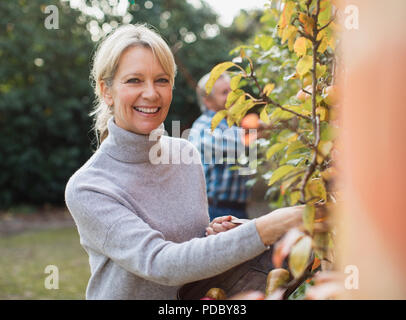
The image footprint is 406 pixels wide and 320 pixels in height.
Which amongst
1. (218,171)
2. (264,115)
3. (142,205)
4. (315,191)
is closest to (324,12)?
(264,115)

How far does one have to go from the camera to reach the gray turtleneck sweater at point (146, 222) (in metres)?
1.20

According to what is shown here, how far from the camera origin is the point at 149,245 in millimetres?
1264

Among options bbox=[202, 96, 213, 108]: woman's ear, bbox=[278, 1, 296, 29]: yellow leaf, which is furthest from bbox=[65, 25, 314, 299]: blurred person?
bbox=[202, 96, 213, 108]: woman's ear

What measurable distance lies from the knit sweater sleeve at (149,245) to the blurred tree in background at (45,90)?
8.63 meters

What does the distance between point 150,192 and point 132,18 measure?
9.45 meters

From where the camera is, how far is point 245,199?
3812mm

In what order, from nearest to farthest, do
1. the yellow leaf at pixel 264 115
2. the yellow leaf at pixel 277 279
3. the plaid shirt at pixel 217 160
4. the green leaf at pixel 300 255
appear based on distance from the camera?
the green leaf at pixel 300 255, the yellow leaf at pixel 277 279, the yellow leaf at pixel 264 115, the plaid shirt at pixel 217 160

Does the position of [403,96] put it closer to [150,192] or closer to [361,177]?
[361,177]

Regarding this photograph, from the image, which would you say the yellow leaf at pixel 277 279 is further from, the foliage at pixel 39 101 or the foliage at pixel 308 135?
the foliage at pixel 39 101

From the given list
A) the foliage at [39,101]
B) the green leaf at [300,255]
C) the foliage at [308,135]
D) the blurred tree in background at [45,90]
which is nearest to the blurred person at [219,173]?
the foliage at [308,135]

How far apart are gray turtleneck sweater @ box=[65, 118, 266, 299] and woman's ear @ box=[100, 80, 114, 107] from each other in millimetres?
82

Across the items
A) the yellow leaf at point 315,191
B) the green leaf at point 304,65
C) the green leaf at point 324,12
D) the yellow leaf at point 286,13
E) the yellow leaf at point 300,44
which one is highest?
the green leaf at point 324,12

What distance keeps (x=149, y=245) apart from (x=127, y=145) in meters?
0.45
